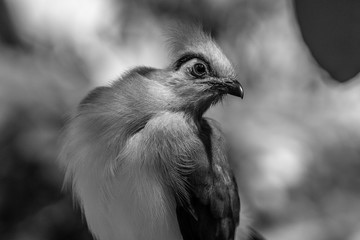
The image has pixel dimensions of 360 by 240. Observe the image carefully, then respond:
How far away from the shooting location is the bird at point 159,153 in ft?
8.18

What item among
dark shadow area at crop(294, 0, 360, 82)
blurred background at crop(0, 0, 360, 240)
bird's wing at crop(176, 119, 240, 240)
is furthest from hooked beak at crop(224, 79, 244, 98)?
dark shadow area at crop(294, 0, 360, 82)

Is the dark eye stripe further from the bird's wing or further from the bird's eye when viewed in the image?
the bird's wing

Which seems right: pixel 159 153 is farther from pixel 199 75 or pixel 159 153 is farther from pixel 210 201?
pixel 199 75

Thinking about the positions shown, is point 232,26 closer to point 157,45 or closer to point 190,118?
point 157,45

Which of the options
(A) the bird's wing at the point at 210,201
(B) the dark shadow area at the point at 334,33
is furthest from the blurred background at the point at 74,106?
(B) the dark shadow area at the point at 334,33

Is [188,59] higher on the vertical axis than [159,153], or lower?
higher

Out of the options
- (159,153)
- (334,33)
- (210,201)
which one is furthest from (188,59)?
(334,33)

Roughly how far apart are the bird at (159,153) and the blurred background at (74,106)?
0.26m

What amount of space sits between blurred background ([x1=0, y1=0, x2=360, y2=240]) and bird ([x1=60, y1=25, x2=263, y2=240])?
26 cm

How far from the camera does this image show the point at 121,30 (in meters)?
4.20

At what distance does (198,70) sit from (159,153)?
628 millimetres

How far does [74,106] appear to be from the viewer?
297 cm

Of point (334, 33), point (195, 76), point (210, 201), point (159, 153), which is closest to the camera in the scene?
point (334, 33)

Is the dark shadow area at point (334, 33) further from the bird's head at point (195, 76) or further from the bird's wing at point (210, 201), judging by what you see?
the bird's head at point (195, 76)
